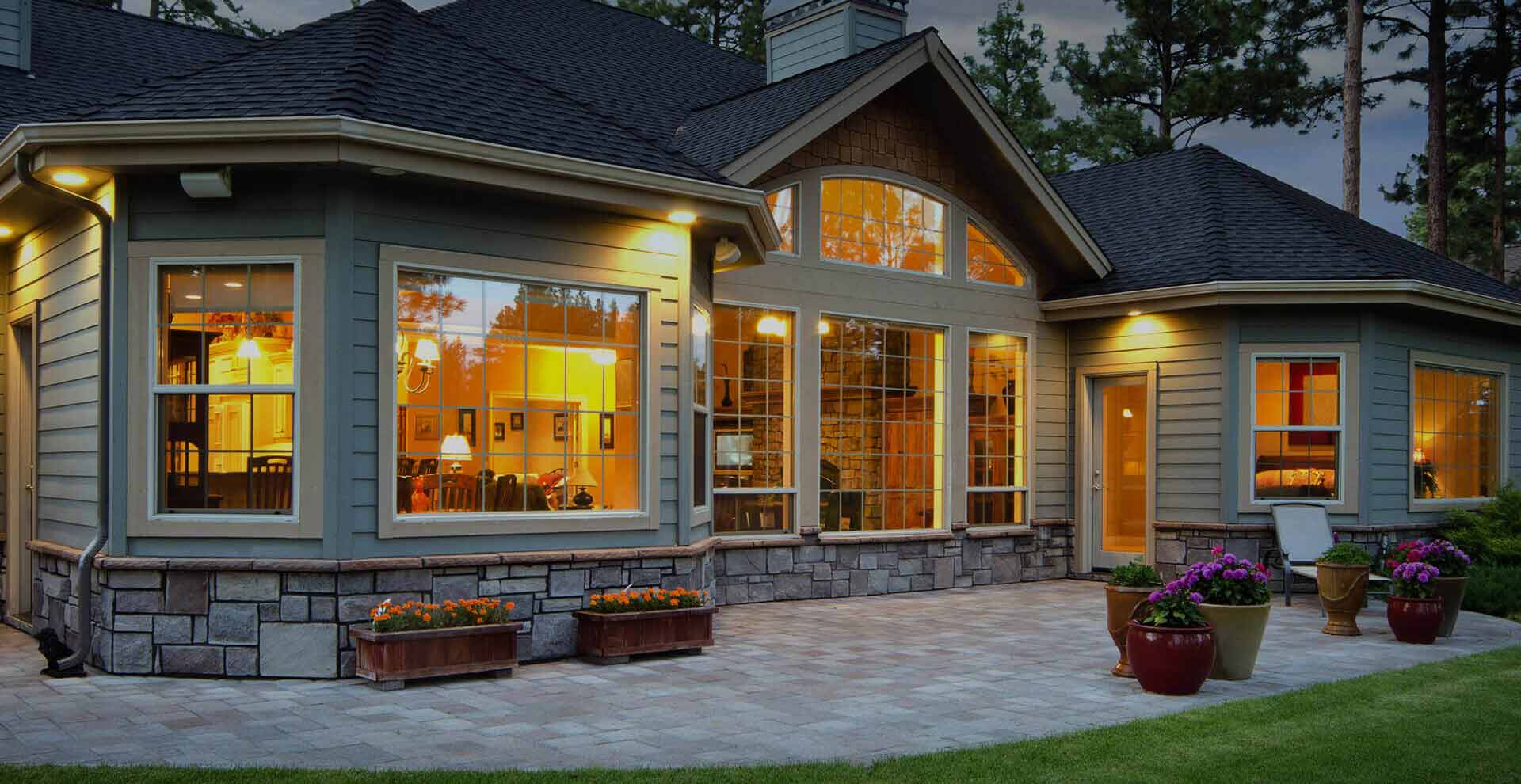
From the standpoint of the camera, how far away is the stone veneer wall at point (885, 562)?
10.3m

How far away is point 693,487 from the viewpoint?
8664mm

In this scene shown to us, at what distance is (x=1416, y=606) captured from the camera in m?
8.40

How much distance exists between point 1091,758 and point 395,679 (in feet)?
11.3

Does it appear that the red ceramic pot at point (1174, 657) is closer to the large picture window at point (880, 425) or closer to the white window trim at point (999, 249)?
the large picture window at point (880, 425)

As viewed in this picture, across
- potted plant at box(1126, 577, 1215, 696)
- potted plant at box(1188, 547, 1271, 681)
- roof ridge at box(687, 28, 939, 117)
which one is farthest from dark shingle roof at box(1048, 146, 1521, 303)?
potted plant at box(1126, 577, 1215, 696)

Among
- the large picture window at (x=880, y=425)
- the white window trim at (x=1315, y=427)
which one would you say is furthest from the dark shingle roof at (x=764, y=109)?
the white window trim at (x=1315, y=427)

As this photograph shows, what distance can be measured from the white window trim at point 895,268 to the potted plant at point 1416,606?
4.79 m

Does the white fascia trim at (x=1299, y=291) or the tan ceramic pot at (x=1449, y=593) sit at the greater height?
the white fascia trim at (x=1299, y=291)

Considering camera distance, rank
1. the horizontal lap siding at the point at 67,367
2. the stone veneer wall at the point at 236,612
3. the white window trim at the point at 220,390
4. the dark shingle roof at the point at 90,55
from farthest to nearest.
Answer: the dark shingle roof at the point at 90,55, the horizontal lap siding at the point at 67,367, the white window trim at the point at 220,390, the stone veneer wall at the point at 236,612

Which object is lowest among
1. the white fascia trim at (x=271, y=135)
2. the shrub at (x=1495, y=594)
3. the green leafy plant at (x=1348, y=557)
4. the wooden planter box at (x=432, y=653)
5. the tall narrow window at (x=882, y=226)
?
the shrub at (x=1495, y=594)

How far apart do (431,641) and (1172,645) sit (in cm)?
379

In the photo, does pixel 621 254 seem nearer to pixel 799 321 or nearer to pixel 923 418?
pixel 799 321

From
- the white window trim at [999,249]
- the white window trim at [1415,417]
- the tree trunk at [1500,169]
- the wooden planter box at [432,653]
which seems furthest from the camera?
the tree trunk at [1500,169]

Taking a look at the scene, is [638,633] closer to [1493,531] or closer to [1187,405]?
[1187,405]
